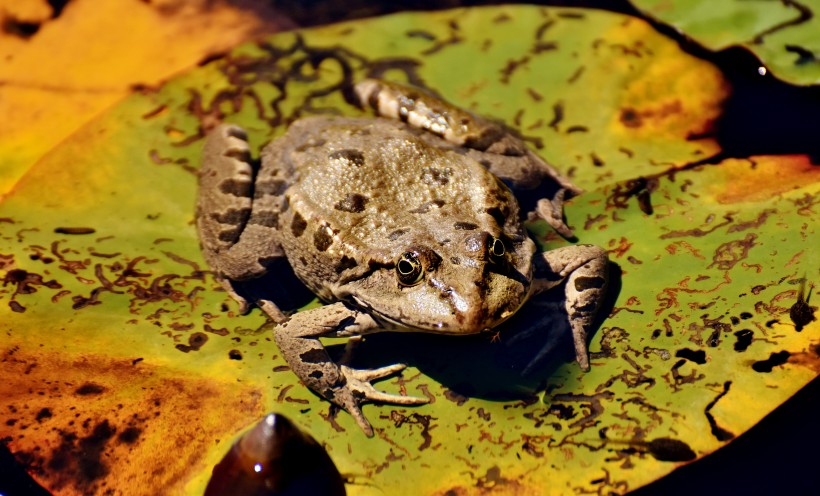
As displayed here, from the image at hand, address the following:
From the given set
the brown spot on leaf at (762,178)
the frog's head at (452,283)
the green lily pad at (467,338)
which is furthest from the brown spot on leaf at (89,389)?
the brown spot on leaf at (762,178)

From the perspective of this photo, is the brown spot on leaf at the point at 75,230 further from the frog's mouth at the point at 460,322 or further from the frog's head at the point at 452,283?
the frog's mouth at the point at 460,322

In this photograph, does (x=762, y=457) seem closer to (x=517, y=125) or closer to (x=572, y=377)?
(x=572, y=377)

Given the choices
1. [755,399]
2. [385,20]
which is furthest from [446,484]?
[385,20]

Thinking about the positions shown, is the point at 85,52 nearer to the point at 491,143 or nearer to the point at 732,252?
the point at 491,143

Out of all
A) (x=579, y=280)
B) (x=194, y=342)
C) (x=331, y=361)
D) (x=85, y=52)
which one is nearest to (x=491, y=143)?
(x=579, y=280)

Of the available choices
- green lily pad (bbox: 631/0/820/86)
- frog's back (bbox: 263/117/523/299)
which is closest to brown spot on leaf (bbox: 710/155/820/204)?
green lily pad (bbox: 631/0/820/86)
